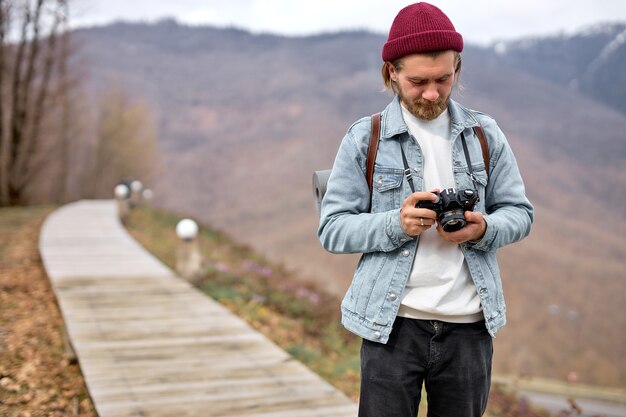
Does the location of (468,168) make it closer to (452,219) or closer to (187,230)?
(452,219)

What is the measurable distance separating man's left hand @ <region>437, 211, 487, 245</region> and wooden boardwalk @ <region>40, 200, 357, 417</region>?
1933mm

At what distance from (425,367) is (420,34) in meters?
1.00

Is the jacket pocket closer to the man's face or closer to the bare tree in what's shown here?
the man's face

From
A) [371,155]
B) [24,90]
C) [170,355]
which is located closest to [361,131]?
[371,155]

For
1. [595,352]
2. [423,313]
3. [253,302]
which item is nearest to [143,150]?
[595,352]

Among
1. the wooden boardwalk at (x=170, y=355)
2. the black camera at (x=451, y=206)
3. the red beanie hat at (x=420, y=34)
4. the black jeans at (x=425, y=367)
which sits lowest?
the wooden boardwalk at (x=170, y=355)

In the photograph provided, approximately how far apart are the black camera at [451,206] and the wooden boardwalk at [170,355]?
2005 millimetres

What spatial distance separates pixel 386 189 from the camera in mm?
2014

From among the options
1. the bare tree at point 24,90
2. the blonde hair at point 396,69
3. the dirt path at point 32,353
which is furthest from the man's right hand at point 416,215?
the bare tree at point 24,90

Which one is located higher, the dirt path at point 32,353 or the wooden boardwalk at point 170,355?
the wooden boardwalk at point 170,355

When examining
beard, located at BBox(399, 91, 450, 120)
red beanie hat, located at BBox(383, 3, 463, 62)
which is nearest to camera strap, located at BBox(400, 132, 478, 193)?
beard, located at BBox(399, 91, 450, 120)

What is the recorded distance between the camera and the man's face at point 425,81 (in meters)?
1.88

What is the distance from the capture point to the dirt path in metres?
3.92

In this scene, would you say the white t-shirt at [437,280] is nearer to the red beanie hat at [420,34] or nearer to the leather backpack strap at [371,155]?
the leather backpack strap at [371,155]
